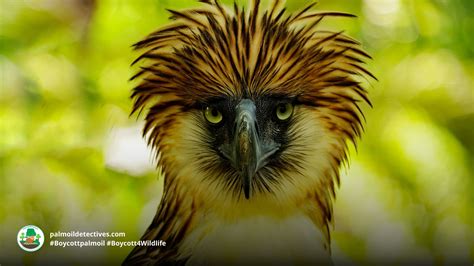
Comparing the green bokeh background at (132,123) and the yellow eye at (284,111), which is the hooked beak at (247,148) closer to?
the yellow eye at (284,111)

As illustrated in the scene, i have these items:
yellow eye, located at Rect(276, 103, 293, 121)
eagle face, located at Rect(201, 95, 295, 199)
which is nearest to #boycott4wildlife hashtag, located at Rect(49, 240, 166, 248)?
eagle face, located at Rect(201, 95, 295, 199)

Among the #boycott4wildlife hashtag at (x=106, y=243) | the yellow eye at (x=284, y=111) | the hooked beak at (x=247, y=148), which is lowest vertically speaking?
the #boycott4wildlife hashtag at (x=106, y=243)

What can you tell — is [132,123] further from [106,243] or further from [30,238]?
[30,238]

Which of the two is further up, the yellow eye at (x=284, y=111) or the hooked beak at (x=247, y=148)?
the yellow eye at (x=284, y=111)

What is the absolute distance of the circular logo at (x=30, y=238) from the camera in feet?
8.18

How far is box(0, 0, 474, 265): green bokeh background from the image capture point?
8.03 feet

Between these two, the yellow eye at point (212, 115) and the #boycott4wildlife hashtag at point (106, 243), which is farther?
the #boycott4wildlife hashtag at point (106, 243)

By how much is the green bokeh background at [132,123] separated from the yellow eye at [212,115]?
0.33 metres

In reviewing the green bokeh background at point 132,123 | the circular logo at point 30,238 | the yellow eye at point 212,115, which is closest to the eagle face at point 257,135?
the yellow eye at point 212,115

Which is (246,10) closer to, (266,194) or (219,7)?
(219,7)

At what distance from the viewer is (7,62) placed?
2465mm

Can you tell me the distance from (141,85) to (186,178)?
1.56 feet

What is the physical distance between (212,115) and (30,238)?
1.04 metres

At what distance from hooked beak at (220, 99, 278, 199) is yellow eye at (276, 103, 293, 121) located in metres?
0.11
